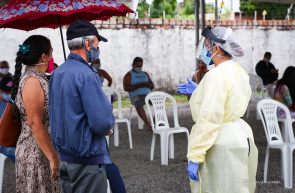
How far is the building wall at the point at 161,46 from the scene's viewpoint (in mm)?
13727

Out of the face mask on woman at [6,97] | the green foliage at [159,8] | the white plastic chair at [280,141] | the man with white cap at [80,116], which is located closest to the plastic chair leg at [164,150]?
the white plastic chair at [280,141]

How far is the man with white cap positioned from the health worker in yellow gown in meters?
0.59

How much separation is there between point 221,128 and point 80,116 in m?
0.91

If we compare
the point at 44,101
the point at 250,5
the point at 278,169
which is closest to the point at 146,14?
the point at 250,5

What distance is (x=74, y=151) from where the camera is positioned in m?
2.42

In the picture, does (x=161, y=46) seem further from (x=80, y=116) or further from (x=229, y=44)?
(x=80, y=116)

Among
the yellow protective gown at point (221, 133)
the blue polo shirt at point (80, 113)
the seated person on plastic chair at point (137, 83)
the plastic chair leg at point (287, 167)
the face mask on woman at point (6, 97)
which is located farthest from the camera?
the seated person on plastic chair at point (137, 83)

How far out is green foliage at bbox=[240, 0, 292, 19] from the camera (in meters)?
21.3

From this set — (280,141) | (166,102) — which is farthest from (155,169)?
(166,102)

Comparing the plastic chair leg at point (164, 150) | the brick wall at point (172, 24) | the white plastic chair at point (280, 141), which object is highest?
the brick wall at point (172, 24)

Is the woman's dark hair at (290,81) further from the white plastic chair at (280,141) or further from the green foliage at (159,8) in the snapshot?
the green foliage at (159,8)

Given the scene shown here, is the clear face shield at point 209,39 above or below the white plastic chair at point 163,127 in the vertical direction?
above

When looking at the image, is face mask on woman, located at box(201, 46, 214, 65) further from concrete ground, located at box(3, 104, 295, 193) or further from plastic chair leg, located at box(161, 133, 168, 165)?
plastic chair leg, located at box(161, 133, 168, 165)

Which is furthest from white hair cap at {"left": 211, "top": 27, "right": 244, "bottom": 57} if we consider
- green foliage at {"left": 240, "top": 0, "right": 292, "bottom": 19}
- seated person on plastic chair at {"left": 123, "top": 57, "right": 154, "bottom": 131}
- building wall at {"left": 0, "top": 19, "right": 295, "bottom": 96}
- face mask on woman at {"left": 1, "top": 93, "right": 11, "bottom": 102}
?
green foliage at {"left": 240, "top": 0, "right": 292, "bottom": 19}
